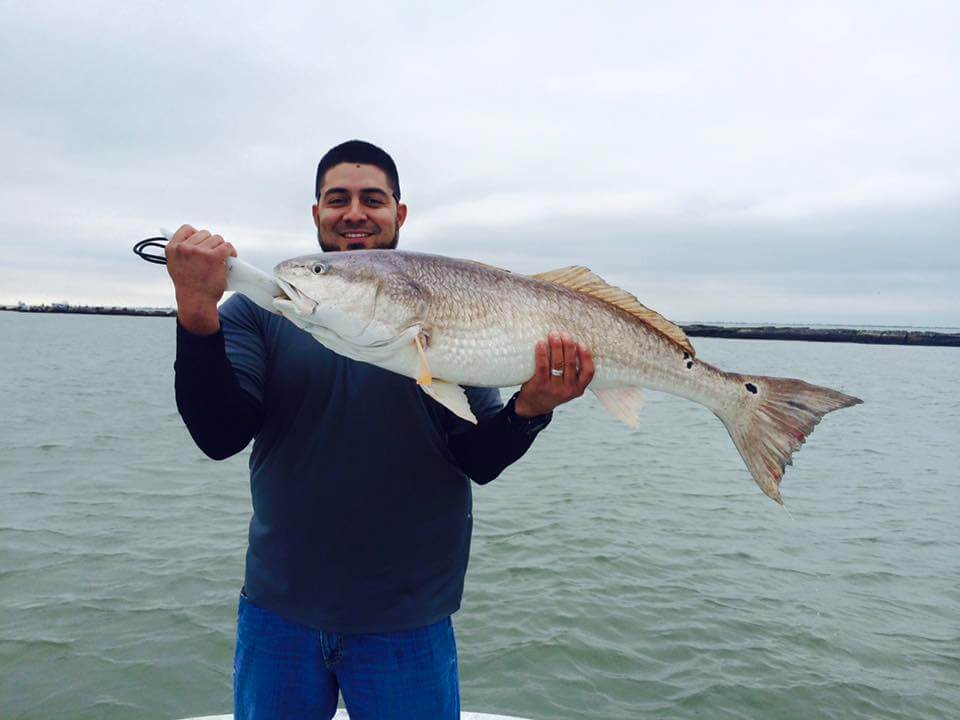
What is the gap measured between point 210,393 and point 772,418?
2481 mm

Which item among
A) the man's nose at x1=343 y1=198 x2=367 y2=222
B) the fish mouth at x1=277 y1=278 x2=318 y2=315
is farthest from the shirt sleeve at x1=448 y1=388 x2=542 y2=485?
the man's nose at x1=343 y1=198 x2=367 y2=222

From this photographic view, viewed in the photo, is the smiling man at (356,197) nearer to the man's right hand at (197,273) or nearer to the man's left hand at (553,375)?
the man's right hand at (197,273)

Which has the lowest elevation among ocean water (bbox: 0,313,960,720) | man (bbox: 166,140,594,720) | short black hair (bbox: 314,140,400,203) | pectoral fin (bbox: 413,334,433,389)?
ocean water (bbox: 0,313,960,720)

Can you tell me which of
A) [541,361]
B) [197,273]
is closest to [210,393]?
[197,273]

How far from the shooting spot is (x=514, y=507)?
11.1 m

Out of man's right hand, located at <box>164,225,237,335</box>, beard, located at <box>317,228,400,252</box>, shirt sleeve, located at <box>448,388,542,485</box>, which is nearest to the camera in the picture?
man's right hand, located at <box>164,225,237,335</box>

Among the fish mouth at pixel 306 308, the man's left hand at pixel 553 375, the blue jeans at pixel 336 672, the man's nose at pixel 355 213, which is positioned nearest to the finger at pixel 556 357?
the man's left hand at pixel 553 375

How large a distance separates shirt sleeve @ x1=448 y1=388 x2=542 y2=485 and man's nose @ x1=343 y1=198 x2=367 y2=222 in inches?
40.9

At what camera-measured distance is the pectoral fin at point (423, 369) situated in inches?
104

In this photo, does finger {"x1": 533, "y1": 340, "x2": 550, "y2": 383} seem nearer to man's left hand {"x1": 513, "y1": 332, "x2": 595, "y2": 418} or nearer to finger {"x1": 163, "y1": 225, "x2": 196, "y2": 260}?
man's left hand {"x1": 513, "y1": 332, "x2": 595, "y2": 418}

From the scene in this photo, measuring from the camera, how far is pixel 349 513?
109 inches

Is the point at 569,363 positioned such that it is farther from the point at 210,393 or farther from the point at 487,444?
the point at 210,393

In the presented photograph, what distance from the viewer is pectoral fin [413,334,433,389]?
8.68 ft

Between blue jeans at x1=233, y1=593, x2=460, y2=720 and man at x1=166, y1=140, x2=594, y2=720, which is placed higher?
man at x1=166, y1=140, x2=594, y2=720
